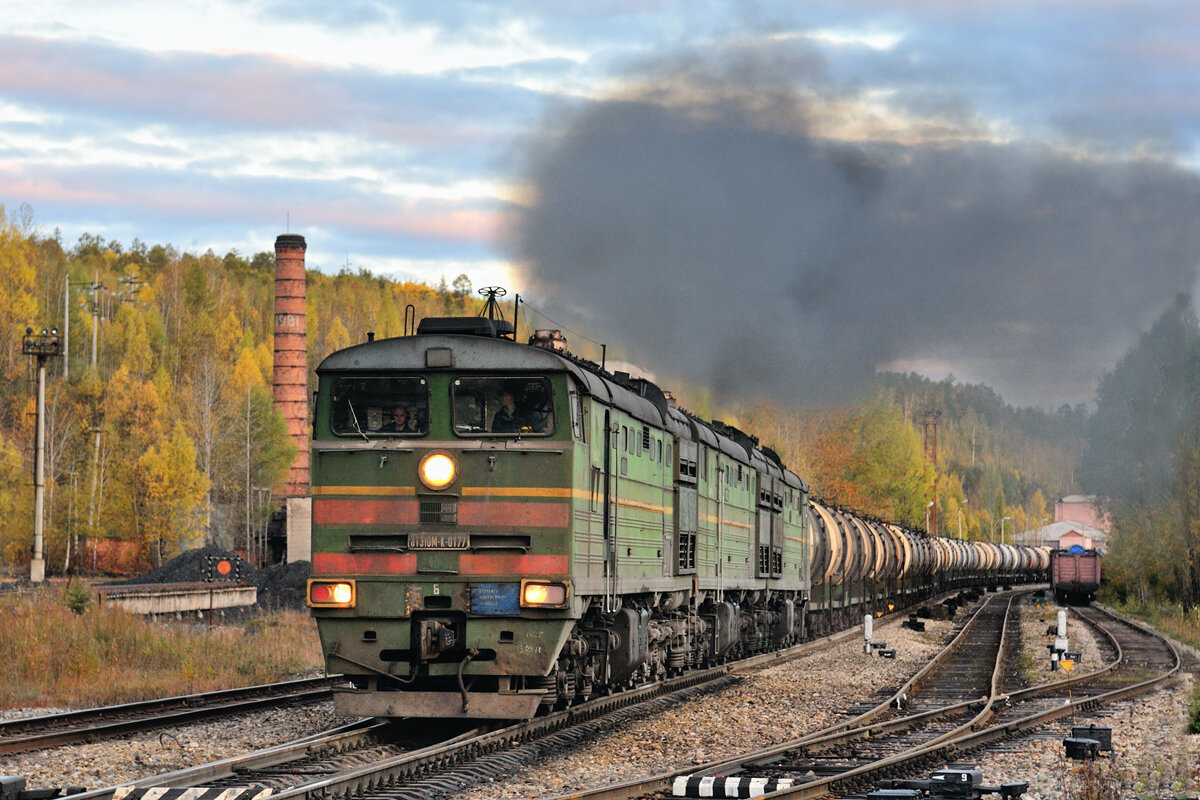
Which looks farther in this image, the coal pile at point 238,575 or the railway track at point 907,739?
the coal pile at point 238,575

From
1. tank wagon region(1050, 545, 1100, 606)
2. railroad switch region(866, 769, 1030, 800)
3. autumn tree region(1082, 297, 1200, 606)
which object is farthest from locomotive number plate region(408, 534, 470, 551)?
tank wagon region(1050, 545, 1100, 606)

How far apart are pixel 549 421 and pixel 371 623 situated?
2957mm

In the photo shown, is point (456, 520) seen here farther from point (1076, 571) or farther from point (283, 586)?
point (1076, 571)

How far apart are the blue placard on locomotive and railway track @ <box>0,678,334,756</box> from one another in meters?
4.43

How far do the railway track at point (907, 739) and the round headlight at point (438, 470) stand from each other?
4089 mm

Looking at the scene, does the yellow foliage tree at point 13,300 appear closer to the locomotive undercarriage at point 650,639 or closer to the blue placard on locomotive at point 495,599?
the locomotive undercarriage at point 650,639

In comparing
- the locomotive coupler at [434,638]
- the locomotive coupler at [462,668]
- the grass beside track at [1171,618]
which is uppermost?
→ the locomotive coupler at [434,638]

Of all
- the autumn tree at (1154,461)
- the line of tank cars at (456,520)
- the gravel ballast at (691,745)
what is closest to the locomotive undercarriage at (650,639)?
the line of tank cars at (456,520)

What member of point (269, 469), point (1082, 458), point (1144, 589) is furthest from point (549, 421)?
point (269, 469)

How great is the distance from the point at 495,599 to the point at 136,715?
232 inches

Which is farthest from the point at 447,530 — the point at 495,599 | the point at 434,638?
the point at 434,638

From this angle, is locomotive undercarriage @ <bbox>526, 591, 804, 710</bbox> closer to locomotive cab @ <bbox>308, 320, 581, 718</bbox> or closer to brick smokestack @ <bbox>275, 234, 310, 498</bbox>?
locomotive cab @ <bbox>308, 320, 581, 718</bbox>

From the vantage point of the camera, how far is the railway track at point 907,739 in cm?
1239

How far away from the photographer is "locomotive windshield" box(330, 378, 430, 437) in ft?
49.4
